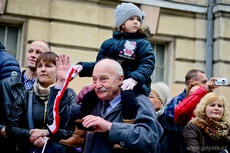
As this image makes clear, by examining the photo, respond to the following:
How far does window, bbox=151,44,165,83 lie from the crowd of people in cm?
459

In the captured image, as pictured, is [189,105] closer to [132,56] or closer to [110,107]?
[132,56]

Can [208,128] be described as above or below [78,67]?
below

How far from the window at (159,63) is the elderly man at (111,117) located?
6794mm

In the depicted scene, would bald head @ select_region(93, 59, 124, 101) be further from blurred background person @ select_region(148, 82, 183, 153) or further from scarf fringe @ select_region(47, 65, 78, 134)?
blurred background person @ select_region(148, 82, 183, 153)

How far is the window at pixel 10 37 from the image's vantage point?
30.3 ft

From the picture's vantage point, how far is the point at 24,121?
168 inches

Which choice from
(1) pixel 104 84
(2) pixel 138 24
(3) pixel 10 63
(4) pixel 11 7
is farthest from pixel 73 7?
(1) pixel 104 84

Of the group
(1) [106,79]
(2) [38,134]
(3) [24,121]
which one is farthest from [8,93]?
(1) [106,79]

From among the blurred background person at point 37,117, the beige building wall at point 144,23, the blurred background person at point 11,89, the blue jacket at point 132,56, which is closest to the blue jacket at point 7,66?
the blurred background person at point 11,89

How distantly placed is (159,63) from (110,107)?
7.08 metres

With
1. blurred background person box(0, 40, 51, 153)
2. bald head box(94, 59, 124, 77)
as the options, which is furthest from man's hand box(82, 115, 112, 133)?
blurred background person box(0, 40, 51, 153)

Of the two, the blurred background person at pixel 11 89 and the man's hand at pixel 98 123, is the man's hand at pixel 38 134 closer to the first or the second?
the blurred background person at pixel 11 89

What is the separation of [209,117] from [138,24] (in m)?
1.52

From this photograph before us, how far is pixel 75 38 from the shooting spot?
9344 millimetres
